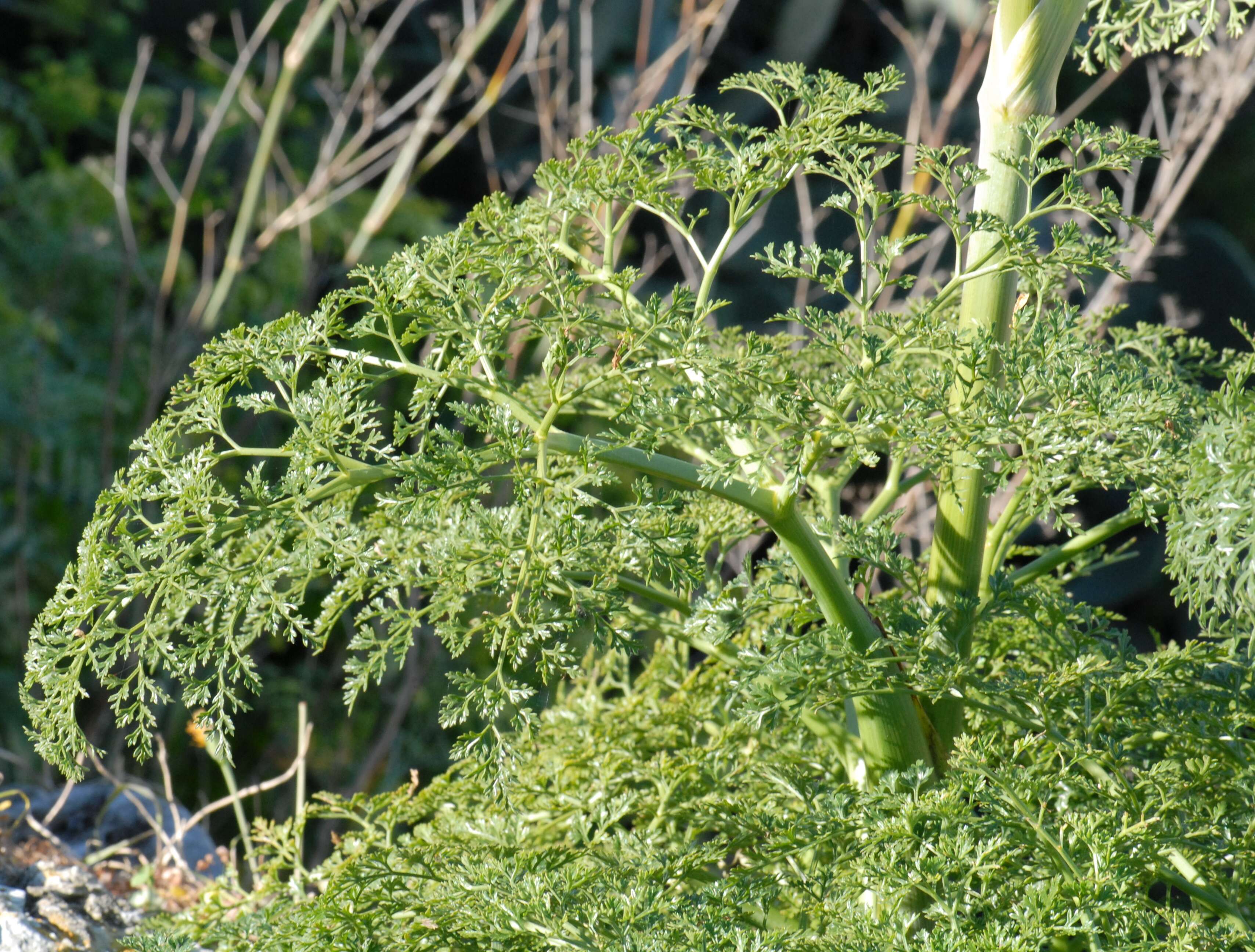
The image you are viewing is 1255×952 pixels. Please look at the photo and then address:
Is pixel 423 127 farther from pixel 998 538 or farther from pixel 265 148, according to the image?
pixel 998 538

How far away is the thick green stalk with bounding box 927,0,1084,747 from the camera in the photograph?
65 centimetres

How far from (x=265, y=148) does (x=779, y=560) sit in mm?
1578

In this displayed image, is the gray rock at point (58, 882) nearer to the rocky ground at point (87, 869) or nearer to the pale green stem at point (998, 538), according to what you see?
the rocky ground at point (87, 869)

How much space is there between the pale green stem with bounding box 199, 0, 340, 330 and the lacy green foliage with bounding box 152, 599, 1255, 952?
4.69 ft

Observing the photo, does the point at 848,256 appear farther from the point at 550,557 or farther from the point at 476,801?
the point at 476,801

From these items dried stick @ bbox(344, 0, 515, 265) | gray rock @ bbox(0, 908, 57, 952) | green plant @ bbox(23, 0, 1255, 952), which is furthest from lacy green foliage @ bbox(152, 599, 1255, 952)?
dried stick @ bbox(344, 0, 515, 265)

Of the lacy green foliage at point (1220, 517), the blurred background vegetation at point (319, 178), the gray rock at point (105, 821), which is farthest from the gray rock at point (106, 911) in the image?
the lacy green foliage at point (1220, 517)

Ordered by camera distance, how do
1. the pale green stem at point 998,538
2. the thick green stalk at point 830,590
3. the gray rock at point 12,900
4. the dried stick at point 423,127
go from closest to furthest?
the thick green stalk at point 830,590
the pale green stem at point 998,538
the gray rock at point 12,900
the dried stick at point 423,127

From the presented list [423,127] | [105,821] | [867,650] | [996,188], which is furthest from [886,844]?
[423,127]

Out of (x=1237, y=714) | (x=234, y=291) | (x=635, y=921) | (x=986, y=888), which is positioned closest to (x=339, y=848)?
(x=635, y=921)

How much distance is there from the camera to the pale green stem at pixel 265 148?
1842 millimetres

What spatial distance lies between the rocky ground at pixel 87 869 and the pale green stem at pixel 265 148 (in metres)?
0.99

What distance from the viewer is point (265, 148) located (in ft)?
6.46

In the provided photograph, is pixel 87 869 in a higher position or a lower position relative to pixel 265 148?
lower
